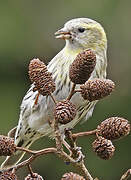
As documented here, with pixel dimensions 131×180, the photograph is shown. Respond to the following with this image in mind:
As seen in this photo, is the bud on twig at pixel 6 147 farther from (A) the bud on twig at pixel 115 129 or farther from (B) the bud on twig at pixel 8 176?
(A) the bud on twig at pixel 115 129

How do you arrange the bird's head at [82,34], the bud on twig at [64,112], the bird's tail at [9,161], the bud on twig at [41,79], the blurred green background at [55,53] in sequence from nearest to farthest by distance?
the bud on twig at [64,112], the bud on twig at [41,79], the bird's head at [82,34], the bird's tail at [9,161], the blurred green background at [55,53]

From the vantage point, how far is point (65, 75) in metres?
2.97

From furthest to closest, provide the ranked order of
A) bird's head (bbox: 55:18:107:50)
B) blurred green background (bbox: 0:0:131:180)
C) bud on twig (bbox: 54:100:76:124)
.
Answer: blurred green background (bbox: 0:0:131:180) → bird's head (bbox: 55:18:107:50) → bud on twig (bbox: 54:100:76:124)

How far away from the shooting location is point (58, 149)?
1.82 m

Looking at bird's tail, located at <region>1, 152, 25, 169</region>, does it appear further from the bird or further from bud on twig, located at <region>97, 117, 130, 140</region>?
bud on twig, located at <region>97, 117, 130, 140</region>

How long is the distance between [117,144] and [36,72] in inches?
135

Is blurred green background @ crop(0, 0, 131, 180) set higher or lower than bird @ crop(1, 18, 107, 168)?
lower

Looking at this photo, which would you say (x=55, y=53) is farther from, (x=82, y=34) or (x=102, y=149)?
(x=102, y=149)

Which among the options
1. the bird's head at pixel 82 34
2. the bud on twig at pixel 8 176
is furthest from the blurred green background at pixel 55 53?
the bud on twig at pixel 8 176

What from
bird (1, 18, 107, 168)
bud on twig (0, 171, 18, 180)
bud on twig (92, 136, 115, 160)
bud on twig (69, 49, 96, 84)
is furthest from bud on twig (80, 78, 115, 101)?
bird (1, 18, 107, 168)

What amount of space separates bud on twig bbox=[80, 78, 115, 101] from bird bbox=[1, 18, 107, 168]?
0.97 m

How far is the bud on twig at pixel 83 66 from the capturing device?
1.80 metres

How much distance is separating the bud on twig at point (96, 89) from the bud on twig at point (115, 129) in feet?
0.27

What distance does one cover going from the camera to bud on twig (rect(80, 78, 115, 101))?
1.82m
